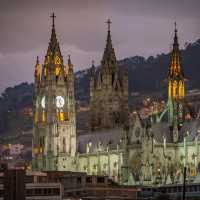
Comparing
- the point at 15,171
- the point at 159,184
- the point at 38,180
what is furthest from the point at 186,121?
the point at 15,171

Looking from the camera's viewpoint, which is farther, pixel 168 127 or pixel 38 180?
pixel 168 127

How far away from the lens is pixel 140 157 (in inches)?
7249

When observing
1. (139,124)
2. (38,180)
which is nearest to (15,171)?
(38,180)

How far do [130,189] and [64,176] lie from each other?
9.45 m

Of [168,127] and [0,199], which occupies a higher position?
[168,127]

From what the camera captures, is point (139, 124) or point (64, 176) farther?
point (139, 124)

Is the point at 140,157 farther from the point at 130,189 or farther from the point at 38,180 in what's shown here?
the point at 38,180

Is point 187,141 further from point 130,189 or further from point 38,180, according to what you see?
point 38,180

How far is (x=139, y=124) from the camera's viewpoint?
607 feet

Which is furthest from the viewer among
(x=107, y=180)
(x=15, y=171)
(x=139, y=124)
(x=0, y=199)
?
(x=139, y=124)

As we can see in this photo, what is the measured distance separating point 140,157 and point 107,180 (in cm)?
1187

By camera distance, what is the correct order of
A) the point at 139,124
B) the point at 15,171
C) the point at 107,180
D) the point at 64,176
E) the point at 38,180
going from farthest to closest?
the point at 139,124
the point at 107,180
the point at 64,176
the point at 38,180
the point at 15,171

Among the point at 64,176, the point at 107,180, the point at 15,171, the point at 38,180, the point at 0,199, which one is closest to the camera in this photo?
the point at 15,171

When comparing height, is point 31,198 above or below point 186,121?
below
